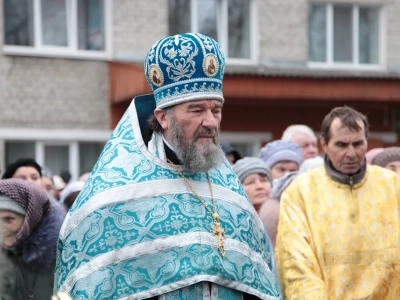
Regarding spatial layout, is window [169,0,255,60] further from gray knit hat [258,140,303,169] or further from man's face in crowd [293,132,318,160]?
gray knit hat [258,140,303,169]

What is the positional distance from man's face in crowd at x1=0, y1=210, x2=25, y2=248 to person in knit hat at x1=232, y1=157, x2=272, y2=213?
1912mm

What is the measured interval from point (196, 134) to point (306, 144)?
5.19 meters

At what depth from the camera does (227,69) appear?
16344 millimetres

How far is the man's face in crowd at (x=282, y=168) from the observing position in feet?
27.0

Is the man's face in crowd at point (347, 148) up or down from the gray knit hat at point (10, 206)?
up

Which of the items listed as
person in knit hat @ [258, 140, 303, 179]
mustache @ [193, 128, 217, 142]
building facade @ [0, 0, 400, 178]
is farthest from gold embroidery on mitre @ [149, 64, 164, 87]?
building facade @ [0, 0, 400, 178]

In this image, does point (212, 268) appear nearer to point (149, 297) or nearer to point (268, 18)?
point (149, 297)

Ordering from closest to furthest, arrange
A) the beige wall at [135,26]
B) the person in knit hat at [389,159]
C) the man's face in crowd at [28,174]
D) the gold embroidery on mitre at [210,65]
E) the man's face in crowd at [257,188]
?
1. the gold embroidery on mitre at [210,65]
2. the man's face in crowd at [257,188]
3. the person in knit hat at [389,159]
4. the man's face in crowd at [28,174]
5. the beige wall at [135,26]

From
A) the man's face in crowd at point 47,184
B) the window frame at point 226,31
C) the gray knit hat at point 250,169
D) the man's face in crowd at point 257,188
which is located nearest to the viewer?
the man's face in crowd at point 257,188

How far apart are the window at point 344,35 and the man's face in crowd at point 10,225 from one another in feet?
41.1

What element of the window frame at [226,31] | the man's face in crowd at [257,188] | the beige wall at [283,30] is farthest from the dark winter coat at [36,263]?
the beige wall at [283,30]

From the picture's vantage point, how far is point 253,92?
50.8 ft

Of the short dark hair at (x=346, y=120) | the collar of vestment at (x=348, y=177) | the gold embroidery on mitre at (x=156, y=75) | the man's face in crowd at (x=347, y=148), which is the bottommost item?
the collar of vestment at (x=348, y=177)

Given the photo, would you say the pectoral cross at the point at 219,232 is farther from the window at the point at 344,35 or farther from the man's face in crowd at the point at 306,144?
the window at the point at 344,35
